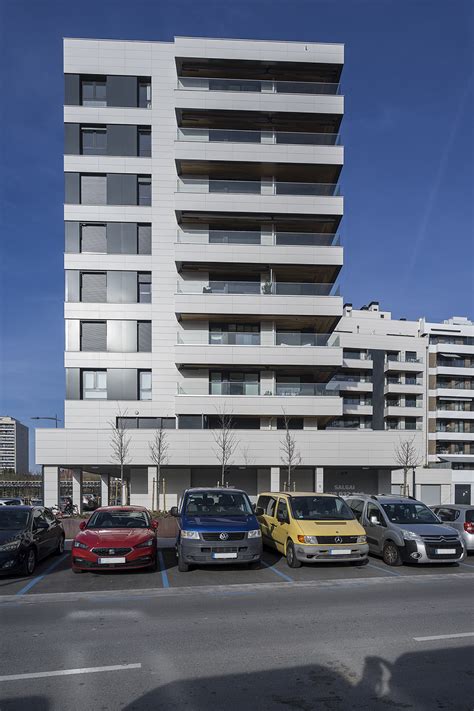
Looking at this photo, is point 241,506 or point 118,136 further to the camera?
point 118,136

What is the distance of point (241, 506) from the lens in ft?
45.2

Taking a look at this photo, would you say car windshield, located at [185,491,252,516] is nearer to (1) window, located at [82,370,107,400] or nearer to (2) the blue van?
(2) the blue van

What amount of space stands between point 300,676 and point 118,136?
35.9m

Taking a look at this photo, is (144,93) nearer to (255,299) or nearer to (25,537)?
(255,299)

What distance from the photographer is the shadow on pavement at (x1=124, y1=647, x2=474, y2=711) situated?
545 cm

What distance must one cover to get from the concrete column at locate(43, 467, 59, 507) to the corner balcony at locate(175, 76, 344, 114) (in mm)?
23326

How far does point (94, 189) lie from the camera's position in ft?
120

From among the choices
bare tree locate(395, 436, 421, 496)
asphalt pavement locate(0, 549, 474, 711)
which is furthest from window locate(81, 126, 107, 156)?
asphalt pavement locate(0, 549, 474, 711)

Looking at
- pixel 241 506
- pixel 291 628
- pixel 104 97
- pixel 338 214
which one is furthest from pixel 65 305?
pixel 291 628

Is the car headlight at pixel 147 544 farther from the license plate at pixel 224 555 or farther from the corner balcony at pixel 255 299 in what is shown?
the corner balcony at pixel 255 299

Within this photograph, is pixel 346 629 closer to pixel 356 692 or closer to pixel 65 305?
pixel 356 692

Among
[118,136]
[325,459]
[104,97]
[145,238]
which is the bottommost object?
[325,459]

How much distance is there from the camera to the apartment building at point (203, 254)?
34875mm

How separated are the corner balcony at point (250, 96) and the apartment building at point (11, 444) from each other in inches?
2757
